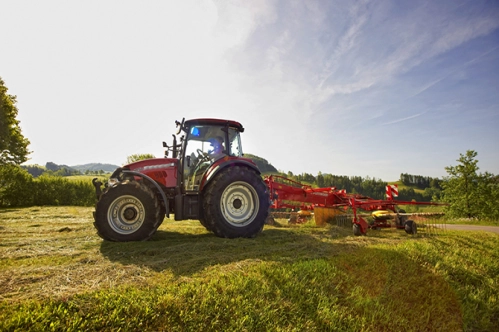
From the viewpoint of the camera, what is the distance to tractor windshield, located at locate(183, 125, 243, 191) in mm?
5684

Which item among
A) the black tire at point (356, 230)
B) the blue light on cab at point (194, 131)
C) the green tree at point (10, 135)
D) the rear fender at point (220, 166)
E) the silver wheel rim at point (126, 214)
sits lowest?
the black tire at point (356, 230)

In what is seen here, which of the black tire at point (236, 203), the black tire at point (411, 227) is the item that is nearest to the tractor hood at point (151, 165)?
the black tire at point (236, 203)

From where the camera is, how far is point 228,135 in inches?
236

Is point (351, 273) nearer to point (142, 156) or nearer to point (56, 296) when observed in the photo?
point (56, 296)

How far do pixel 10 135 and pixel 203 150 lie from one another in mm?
18252

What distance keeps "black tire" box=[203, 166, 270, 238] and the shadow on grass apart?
12.4 inches

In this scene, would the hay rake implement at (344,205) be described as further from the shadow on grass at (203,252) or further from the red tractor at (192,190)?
the shadow on grass at (203,252)

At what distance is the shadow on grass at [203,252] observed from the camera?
3.21 meters

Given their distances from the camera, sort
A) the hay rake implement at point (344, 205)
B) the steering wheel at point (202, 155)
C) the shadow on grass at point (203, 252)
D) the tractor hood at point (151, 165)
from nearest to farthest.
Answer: the shadow on grass at point (203, 252) < the tractor hood at point (151, 165) < the steering wheel at point (202, 155) < the hay rake implement at point (344, 205)

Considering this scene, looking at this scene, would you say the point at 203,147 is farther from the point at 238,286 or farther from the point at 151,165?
the point at 238,286

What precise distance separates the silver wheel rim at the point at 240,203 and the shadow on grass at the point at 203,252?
0.56 m

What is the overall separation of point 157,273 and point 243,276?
996 millimetres

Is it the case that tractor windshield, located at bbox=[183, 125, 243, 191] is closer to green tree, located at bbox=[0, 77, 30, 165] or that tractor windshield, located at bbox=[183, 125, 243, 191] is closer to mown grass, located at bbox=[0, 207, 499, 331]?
mown grass, located at bbox=[0, 207, 499, 331]

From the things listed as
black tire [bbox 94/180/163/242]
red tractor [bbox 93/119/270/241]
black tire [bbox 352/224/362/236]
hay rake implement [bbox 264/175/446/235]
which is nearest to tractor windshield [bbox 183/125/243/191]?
red tractor [bbox 93/119/270/241]
